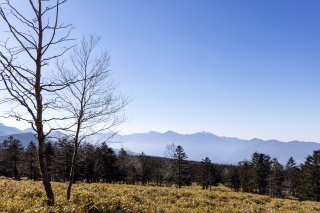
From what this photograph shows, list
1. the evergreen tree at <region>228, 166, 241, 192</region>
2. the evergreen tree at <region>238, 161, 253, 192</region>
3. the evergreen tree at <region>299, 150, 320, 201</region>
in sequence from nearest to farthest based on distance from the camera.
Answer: the evergreen tree at <region>299, 150, 320, 201</region> → the evergreen tree at <region>238, 161, 253, 192</region> → the evergreen tree at <region>228, 166, 241, 192</region>

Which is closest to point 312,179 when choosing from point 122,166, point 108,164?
point 108,164

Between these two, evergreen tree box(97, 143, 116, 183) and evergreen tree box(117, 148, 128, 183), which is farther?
evergreen tree box(117, 148, 128, 183)

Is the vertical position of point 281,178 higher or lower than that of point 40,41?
lower

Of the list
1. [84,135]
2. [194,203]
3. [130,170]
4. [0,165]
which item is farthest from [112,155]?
[84,135]

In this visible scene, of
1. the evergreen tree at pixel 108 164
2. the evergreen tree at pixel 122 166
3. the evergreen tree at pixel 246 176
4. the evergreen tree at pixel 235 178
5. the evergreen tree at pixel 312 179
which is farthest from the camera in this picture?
the evergreen tree at pixel 235 178

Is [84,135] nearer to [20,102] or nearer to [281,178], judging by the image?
[20,102]

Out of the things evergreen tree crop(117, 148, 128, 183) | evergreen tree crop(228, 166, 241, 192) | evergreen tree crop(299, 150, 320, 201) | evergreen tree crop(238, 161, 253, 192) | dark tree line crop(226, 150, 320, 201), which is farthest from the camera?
evergreen tree crop(228, 166, 241, 192)

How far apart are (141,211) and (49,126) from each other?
189 inches

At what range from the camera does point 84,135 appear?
1720 centimetres

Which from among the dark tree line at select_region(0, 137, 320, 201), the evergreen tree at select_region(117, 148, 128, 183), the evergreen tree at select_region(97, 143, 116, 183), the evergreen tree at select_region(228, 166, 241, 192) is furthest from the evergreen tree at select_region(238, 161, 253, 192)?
the evergreen tree at select_region(97, 143, 116, 183)

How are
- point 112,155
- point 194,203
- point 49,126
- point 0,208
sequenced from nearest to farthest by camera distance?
point 0,208 → point 49,126 → point 194,203 → point 112,155

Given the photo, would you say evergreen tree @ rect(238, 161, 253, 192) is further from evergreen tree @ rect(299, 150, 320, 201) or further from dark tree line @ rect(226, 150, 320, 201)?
evergreen tree @ rect(299, 150, 320, 201)

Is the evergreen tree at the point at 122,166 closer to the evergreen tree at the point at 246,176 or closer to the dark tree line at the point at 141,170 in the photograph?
the dark tree line at the point at 141,170

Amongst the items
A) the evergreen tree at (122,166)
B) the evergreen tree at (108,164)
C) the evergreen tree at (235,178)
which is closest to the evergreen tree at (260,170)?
the evergreen tree at (235,178)
